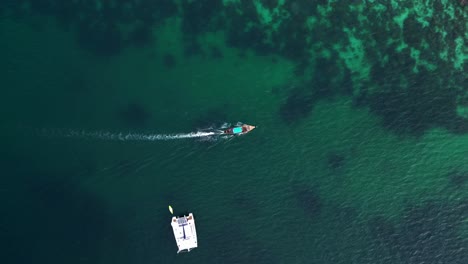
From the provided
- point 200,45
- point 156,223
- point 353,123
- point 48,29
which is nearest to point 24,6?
point 48,29

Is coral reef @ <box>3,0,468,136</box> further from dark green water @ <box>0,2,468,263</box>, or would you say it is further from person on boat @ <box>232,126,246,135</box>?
person on boat @ <box>232,126,246,135</box>

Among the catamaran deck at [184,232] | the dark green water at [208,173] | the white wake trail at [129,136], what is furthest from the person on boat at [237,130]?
the catamaran deck at [184,232]

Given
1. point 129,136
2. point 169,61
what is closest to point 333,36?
point 169,61

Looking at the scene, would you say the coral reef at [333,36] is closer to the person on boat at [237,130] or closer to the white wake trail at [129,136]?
the person on boat at [237,130]

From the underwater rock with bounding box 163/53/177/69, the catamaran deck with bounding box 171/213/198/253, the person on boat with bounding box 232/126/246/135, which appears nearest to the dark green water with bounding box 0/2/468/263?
the underwater rock with bounding box 163/53/177/69

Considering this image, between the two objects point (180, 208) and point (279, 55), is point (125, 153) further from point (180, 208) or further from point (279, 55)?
point (279, 55)

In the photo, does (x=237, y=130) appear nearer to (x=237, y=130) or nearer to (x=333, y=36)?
(x=237, y=130)
